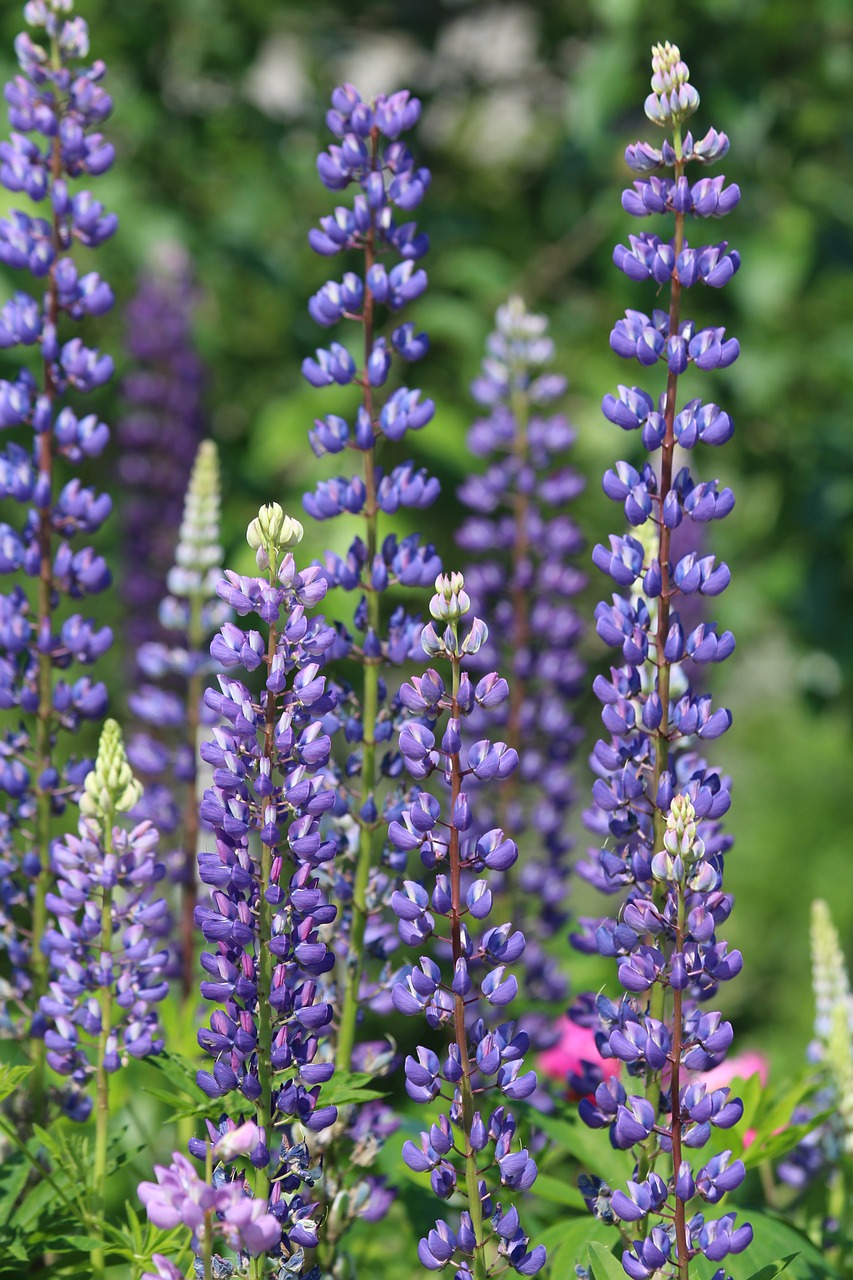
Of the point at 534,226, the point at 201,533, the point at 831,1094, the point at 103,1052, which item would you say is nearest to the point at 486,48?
the point at 534,226

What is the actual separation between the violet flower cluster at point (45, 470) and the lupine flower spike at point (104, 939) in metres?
0.21

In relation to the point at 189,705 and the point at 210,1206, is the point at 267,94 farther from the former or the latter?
the point at 210,1206

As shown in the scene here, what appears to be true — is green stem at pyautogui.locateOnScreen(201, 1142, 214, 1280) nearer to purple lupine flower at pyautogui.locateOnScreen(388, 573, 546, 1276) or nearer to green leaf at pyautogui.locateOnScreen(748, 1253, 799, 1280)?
purple lupine flower at pyautogui.locateOnScreen(388, 573, 546, 1276)

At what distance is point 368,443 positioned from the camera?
70.9 inches

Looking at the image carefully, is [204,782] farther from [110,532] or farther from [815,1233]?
[110,532]

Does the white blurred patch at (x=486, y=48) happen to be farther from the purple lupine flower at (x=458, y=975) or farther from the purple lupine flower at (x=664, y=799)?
the purple lupine flower at (x=458, y=975)

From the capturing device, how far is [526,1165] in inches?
54.1

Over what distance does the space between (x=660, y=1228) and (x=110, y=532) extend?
3.31 meters

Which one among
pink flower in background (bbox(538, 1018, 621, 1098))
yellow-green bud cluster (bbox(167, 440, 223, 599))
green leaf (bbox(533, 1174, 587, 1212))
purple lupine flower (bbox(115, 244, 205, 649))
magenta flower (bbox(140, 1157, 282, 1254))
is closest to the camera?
magenta flower (bbox(140, 1157, 282, 1254))

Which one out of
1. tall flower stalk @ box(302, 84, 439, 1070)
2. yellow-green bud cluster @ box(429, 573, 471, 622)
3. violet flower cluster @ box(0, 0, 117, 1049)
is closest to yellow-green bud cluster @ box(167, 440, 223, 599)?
violet flower cluster @ box(0, 0, 117, 1049)

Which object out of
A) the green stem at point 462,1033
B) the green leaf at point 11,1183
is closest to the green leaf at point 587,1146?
the green stem at point 462,1033

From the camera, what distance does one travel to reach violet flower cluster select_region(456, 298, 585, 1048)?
2420 millimetres

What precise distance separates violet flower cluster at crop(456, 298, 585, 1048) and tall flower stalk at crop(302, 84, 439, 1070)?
546mm

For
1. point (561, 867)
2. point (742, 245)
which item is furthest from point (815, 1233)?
point (742, 245)
